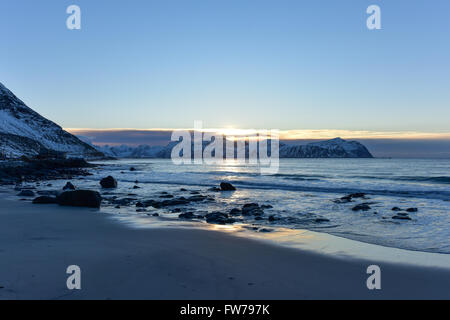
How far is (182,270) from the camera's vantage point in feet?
22.6

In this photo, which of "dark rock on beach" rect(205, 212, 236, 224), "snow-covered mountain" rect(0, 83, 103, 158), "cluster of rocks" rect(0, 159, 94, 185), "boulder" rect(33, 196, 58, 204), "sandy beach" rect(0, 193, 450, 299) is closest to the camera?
"sandy beach" rect(0, 193, 450, 299)

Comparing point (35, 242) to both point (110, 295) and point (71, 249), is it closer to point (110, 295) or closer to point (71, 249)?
point (71, 249)

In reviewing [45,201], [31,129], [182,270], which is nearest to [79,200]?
[45,201]

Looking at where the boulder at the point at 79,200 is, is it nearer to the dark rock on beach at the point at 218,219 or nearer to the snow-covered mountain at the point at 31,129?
the dark rock on beach at the point at 218,219

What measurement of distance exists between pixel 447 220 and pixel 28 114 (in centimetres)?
20560

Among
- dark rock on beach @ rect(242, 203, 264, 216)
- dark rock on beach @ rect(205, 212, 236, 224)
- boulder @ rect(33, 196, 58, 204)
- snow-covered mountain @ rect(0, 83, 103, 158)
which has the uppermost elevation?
snow-covered mountain @ rect(0, 83, 103, 158)

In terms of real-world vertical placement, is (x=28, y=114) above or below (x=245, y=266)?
above

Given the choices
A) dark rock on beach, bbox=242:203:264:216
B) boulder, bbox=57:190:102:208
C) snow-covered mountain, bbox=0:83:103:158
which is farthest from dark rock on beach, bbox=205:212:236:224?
snow-covered mountain, bbox=0:83:103:158

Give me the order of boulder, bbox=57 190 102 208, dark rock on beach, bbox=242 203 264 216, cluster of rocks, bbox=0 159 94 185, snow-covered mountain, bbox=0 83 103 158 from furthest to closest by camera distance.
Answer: snow-covered mountain, bbox=0 83 103 158 < cluster of rocks, bbox=0 159 94 185 < boulder, bbox=57 190 102 208 < dark rock on beach, bbox=242 203 264 216

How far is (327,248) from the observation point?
9.70 metres

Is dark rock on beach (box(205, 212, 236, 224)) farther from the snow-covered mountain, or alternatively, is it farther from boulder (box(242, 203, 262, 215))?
the snow-covered mountain

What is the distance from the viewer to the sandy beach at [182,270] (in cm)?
568

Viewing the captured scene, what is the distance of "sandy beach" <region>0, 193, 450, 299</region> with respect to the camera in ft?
18.6

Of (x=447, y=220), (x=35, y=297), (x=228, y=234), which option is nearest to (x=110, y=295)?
(x=35, y=297)
